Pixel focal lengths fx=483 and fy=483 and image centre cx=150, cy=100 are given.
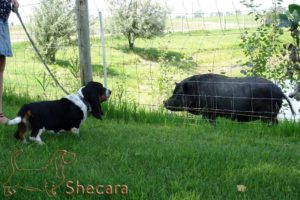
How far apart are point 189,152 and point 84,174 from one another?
1274 mm

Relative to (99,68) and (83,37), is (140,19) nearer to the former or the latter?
(99,68)

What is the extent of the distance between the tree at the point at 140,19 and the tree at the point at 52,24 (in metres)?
3.13

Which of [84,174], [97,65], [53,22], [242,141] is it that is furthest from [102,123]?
[53,22]

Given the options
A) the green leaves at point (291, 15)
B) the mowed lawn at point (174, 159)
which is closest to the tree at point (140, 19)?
the mowed lawn at point (174, 159)

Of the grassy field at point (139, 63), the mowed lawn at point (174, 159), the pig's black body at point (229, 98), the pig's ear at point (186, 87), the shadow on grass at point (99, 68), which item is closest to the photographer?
the mowed lawn at point (174, 159)

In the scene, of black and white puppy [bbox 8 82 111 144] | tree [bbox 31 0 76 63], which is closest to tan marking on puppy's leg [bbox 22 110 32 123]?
black and white puppy [bbox 8 82 111 144]

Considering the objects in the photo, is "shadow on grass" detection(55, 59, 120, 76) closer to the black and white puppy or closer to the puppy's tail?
the black and white puppy

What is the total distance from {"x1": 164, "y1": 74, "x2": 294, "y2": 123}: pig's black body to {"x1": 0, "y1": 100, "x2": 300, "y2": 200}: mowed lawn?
0.89 meters

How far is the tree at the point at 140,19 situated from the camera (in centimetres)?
2120

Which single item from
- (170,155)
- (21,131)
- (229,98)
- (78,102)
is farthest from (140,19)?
(170,155)

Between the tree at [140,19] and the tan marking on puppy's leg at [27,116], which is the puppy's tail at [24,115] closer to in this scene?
the tan marking on puppy's leg at [27,116]

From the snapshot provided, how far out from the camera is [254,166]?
4539 millimetres

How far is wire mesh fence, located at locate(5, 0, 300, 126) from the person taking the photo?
851 centimetres

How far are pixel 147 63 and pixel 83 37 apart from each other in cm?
976
